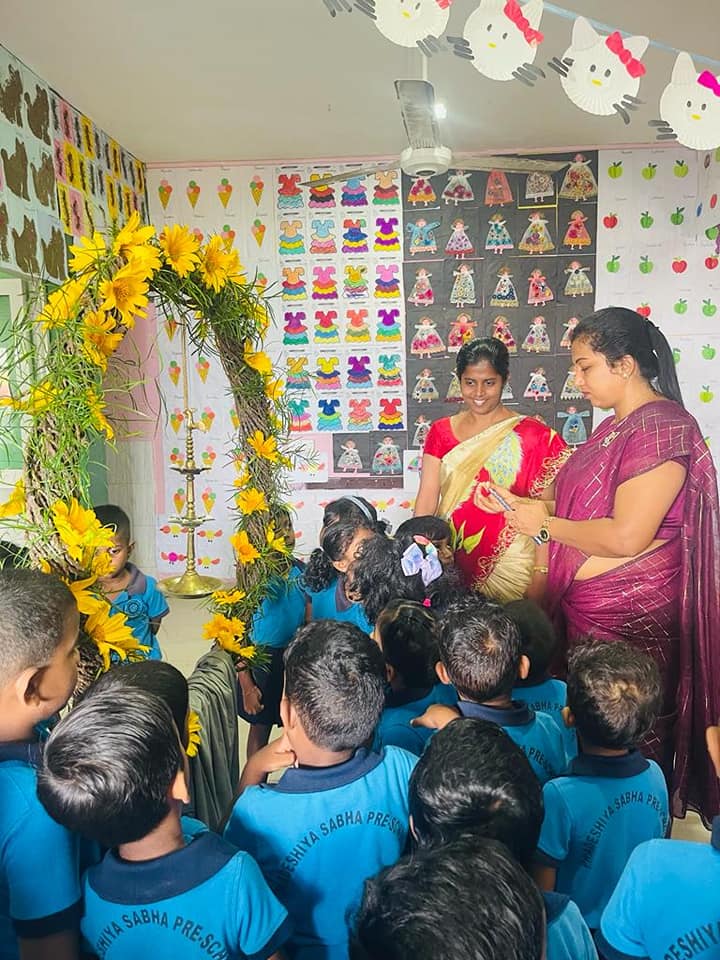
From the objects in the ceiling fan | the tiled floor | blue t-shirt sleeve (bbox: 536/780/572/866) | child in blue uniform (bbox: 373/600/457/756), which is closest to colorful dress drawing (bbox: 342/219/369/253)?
the ceiling fan

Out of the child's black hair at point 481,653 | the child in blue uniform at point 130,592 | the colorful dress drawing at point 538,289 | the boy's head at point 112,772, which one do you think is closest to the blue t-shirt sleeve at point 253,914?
the boy's head at point 112,772

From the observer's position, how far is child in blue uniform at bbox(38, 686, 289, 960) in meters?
0.82

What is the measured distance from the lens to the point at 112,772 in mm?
821

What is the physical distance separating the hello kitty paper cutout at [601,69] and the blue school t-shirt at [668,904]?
1.36m

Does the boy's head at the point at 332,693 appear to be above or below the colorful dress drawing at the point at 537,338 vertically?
below

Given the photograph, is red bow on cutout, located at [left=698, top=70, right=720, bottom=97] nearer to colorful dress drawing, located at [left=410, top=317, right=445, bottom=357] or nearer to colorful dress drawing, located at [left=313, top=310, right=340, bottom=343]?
colorful dress drawing, located at [left=410, top=317, right=445, bottom=357]

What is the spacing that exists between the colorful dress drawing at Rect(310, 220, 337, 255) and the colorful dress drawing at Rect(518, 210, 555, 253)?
3.57 feet

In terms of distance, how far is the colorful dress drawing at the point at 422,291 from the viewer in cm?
408

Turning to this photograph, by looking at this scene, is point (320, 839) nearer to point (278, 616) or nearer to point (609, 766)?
point (609, 766)

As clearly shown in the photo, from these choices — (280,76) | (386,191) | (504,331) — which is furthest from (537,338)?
(280,76)

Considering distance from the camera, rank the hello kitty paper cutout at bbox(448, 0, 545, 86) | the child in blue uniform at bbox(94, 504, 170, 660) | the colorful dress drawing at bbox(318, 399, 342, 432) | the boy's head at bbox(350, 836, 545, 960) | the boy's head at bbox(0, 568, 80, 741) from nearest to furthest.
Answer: the boy's head at bbox(350, 836, 545, 960)
the boy's head at bbox(0, 568, 80, 741)
the hello kitty paper cutout at bbox(448, 0, 545, 86)
the child in blue uniform at bbox(94, 504, 170, 660)
the colorful dress drawing at bbox(318, 399, 342, 432)

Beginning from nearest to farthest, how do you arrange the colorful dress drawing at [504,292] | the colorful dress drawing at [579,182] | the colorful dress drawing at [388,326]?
the colorful dress drawing at [579,182], the colorful dress drawing at [504,292], the colorful dress drawing at [388,326]

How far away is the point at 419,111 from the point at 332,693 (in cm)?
210

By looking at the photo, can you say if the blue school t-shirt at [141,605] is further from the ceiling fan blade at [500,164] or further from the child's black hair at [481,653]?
the ceiling fan blade at [500,164]
